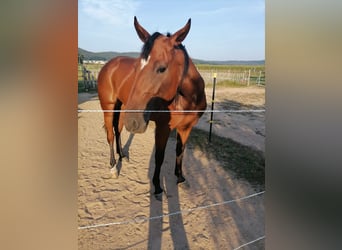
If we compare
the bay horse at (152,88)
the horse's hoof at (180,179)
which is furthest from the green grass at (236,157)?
the bay horse at (152,88)

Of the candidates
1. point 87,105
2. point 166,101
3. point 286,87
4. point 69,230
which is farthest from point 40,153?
point 286,87

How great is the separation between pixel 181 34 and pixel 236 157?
88cm

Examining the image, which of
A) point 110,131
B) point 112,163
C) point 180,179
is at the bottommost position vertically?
point 180,179

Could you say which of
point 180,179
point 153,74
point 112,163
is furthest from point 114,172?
point 153,74

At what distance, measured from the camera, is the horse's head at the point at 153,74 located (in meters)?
0.90

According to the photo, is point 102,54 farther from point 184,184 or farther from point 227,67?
point 184,184

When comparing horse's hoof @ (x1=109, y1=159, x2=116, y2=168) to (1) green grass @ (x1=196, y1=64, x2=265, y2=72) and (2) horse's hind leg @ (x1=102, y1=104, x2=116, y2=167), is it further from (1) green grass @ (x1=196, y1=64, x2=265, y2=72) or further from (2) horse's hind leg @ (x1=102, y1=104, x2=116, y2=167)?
(1) green grass @ (x1=196, y1=64, x2=265, y2=72)

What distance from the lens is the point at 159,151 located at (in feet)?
3.73

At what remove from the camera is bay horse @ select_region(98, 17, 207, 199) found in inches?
35.9

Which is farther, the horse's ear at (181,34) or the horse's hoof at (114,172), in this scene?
the horse's hoof at (114,172)

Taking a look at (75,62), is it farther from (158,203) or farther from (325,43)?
(158,203)

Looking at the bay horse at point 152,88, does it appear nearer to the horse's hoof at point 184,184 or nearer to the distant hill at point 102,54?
the distant hill at point 102,54

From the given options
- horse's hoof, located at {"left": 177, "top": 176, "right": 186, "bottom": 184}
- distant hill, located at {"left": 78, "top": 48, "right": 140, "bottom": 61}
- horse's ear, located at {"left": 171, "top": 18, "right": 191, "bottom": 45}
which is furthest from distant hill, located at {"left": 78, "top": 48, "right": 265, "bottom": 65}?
horse's hoof, located at {"left": 177, "top": 176, "right": 186, "bottom": 184}

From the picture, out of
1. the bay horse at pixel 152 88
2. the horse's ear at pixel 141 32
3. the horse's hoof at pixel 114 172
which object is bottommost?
the horse's hoof at pixel 114 172
